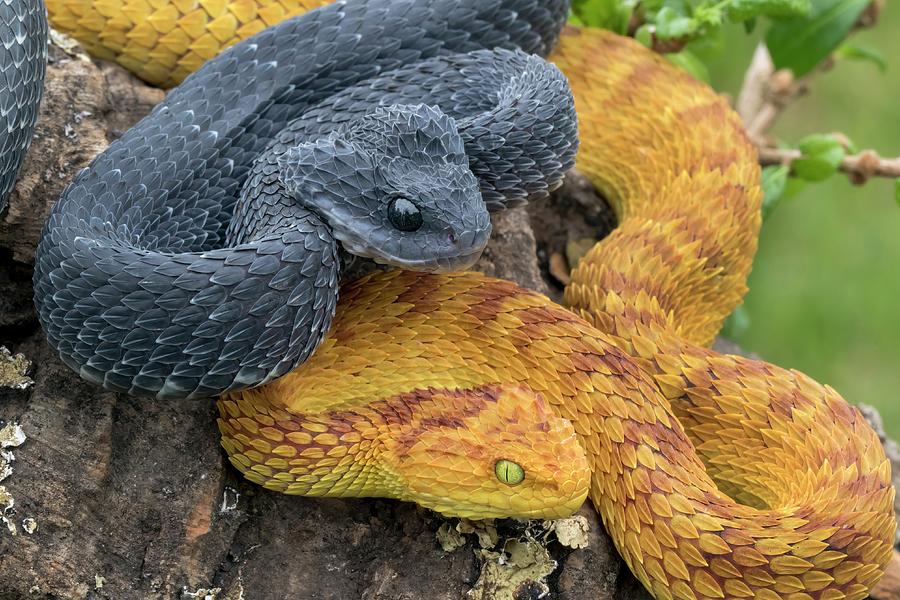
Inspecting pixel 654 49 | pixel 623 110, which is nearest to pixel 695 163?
pixel 623 110

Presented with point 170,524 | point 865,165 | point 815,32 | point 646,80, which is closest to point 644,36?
point 646,80

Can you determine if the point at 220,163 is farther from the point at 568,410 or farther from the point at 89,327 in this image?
the point at 568,410

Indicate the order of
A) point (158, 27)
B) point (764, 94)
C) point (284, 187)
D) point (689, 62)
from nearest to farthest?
point (284, 187), point (158, 27), point (689, 62), point (764, 94)

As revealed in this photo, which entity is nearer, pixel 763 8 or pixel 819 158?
pixel 763 8

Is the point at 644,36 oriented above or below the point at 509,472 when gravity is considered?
above

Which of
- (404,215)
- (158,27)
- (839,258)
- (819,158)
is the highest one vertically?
(404,215)

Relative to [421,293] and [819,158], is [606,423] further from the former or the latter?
[819,158]
